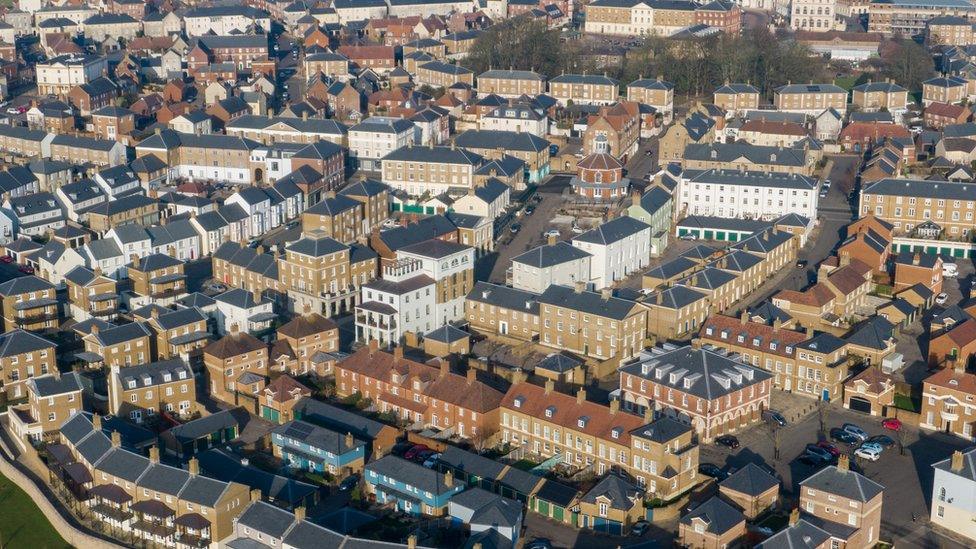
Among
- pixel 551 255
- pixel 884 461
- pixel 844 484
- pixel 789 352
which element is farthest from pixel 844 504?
pixel 551 255

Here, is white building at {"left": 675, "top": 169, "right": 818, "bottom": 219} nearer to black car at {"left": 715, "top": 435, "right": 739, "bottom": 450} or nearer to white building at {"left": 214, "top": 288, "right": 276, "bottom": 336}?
white building at {"left": 214, "top": 288, "right": 276, "bottom": 336}

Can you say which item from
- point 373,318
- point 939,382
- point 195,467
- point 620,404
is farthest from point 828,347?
point 195,467

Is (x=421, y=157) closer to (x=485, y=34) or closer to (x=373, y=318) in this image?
Answer: (x=373, y=318)

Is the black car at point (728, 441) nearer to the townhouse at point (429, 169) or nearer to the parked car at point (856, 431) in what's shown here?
the parked car at point (856, 431)

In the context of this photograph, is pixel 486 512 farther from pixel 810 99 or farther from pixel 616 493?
pixel 810 99

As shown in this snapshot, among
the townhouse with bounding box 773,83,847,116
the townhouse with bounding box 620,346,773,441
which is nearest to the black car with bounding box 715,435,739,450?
the townhouse with bounding box 620,346,773,441

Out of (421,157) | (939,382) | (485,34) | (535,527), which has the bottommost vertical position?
(535,527)
